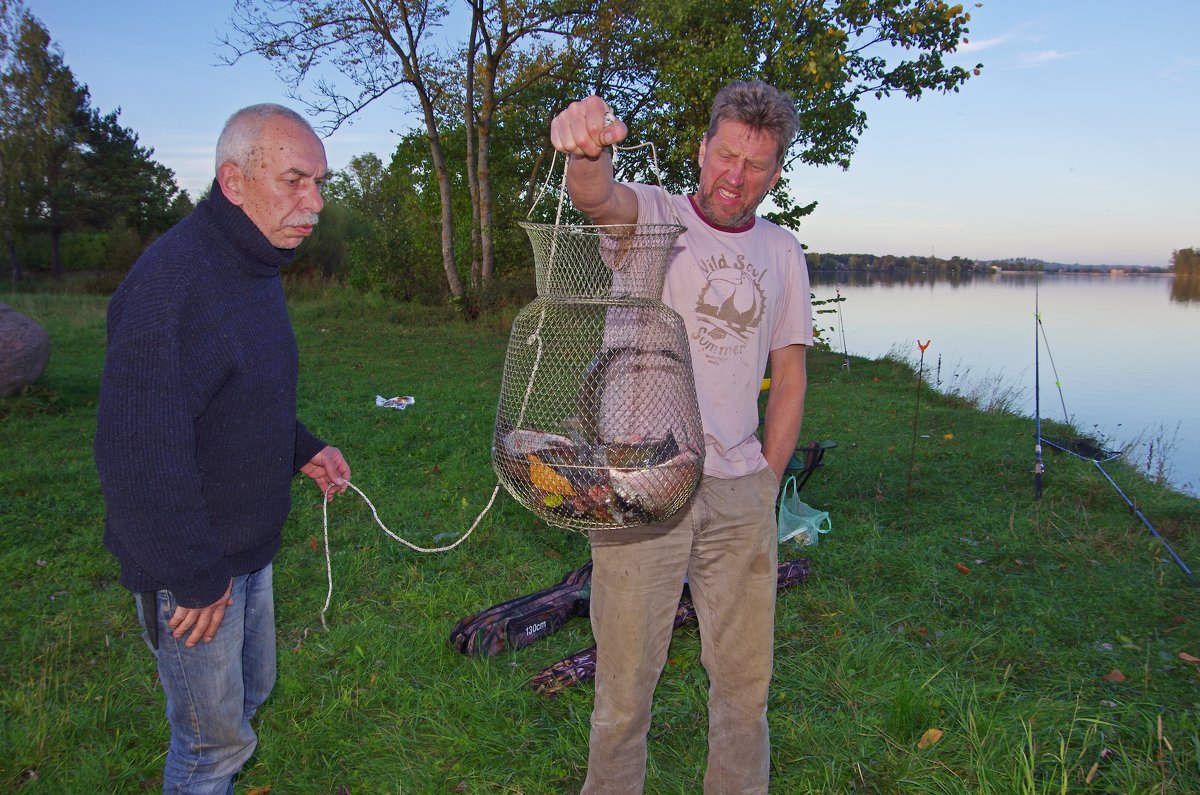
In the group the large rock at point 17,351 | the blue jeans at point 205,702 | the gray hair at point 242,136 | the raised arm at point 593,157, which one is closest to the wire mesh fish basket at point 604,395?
the raised arm at point 593,157

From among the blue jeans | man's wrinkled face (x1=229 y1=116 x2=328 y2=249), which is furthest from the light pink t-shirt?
the blue jeans

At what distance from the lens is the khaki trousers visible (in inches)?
94.4

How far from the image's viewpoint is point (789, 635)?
14.1 ft

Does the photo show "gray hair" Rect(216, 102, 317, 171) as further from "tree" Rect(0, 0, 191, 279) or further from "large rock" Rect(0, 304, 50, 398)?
"tree" Rect(0, 0, 191, 279)

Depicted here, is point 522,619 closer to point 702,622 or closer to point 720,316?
point 702,622

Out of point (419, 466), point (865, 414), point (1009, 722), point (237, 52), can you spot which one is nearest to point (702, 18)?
point (865, 414)

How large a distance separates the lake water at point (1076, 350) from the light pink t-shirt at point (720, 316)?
8.02m

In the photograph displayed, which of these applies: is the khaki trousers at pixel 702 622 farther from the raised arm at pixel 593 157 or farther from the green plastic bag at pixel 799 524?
the green plastic bag at pixel 799 524

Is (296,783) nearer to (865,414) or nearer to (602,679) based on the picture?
(602,679)

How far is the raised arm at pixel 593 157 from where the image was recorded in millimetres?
1931

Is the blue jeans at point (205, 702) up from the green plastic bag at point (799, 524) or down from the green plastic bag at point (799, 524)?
up

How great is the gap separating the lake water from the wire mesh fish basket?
8.38 m

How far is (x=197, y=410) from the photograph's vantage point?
201cm

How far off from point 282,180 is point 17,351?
28.2 ft
